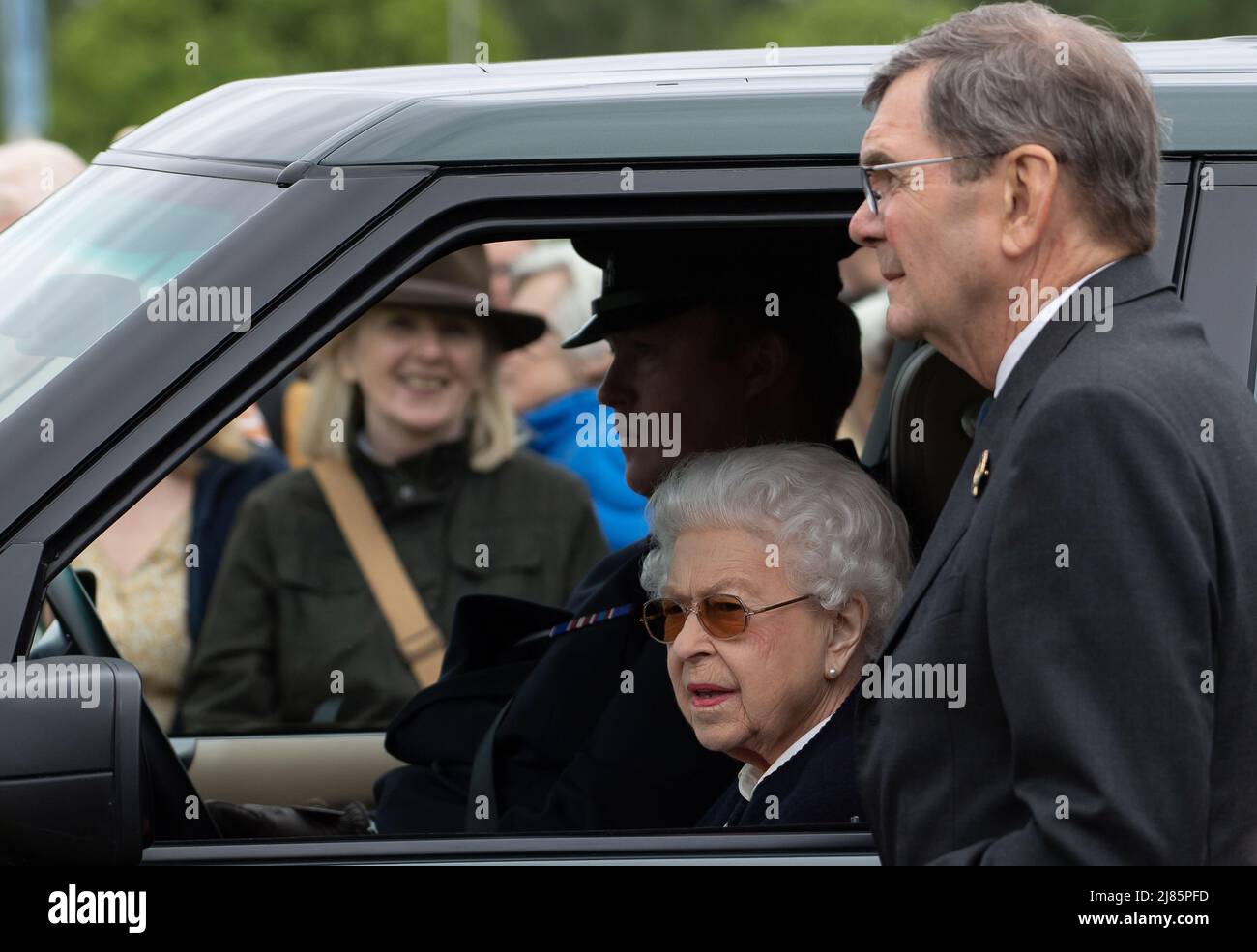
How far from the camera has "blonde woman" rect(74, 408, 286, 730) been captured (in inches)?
179

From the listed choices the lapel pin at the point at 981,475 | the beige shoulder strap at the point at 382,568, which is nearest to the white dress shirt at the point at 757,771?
the lapel pin at the point at 981,475

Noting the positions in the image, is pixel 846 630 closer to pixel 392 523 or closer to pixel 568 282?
pixel 392 523

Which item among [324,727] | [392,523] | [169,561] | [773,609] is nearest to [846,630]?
[773,609]

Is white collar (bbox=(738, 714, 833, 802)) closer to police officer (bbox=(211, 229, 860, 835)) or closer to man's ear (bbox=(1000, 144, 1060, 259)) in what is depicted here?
police officer (bbox=(211, 229, 860, 835))

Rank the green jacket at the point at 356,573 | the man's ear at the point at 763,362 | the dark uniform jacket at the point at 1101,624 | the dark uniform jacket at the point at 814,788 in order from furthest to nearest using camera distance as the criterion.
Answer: the green jacket at the point at 356,573, the man's ear at the point at 763,362, the dark uniform jacket at the point at 814,788, the dark uniform jacket at the point at 1101,624

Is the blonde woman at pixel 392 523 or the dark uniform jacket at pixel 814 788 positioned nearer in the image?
the dark uniform jacket at pixel 814 788

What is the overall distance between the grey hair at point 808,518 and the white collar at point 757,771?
139mm

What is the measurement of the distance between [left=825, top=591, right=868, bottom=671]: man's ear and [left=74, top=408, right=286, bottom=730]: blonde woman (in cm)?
244

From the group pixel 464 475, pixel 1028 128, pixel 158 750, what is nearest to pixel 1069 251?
pixel 1028 128

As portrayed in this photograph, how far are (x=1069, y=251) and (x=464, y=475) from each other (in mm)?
3229

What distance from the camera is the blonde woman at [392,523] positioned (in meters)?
4.57

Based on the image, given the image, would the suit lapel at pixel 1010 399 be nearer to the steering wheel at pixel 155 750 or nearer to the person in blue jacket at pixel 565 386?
the steering wheel at pixel 155 750

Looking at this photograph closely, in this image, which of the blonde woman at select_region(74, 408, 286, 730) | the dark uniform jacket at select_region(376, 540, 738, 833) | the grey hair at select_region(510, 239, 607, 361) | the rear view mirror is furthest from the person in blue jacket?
the rear view mirror

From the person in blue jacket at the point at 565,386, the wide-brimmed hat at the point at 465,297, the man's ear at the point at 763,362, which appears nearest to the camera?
the man's ear at the point at 763,362
